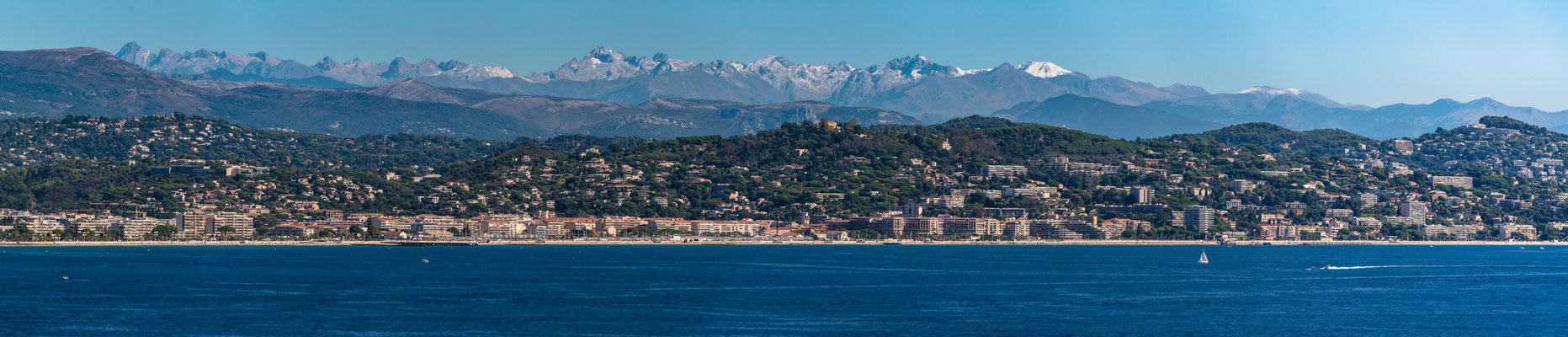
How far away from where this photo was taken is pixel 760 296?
253ft

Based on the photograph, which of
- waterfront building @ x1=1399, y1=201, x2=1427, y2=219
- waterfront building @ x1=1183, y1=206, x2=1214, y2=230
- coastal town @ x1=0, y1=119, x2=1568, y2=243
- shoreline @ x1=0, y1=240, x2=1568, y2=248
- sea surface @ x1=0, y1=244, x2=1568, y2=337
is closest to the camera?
sea surface @ x1=0, y1=244, x2=1568, y2=337

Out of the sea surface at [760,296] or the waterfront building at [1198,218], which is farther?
the waterfront building at [1198,218]

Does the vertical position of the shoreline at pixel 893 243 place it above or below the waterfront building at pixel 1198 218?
below

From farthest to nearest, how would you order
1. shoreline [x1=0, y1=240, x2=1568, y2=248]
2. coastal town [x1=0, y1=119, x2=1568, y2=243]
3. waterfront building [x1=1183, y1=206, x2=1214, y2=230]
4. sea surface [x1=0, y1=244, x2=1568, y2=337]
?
waterfront building [x1=1183, y1=206, x2=1214, y2=230] → coastal town [x1=0, y1=119, x2=1568, y2=243] → shoreline [x1=0, y1=240, x2=1568, y2=248] → sea surface [x1=0, y1=244, x2=1568, y2=337]

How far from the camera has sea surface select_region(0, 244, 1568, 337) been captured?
6266 centimetres

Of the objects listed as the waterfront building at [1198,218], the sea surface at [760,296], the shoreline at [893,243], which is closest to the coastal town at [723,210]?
the waterfront building at [1198,218]

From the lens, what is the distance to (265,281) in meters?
84.6

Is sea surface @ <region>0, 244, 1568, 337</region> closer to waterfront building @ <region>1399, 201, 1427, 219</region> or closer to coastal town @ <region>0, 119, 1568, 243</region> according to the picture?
coastal town @ <region>0, 119, 1568, 243</region>

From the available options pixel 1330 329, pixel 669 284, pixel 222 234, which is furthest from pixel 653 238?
pixel 1330 329

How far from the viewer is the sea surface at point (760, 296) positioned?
6266 cm

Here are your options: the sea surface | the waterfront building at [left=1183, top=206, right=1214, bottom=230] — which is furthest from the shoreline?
the sea surface

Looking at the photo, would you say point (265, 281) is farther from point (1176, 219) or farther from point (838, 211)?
point (1176, 219)

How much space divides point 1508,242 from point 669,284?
4806 inches

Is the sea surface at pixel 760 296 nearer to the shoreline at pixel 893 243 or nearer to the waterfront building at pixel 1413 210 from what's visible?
the shoreline at pixel 893 243
